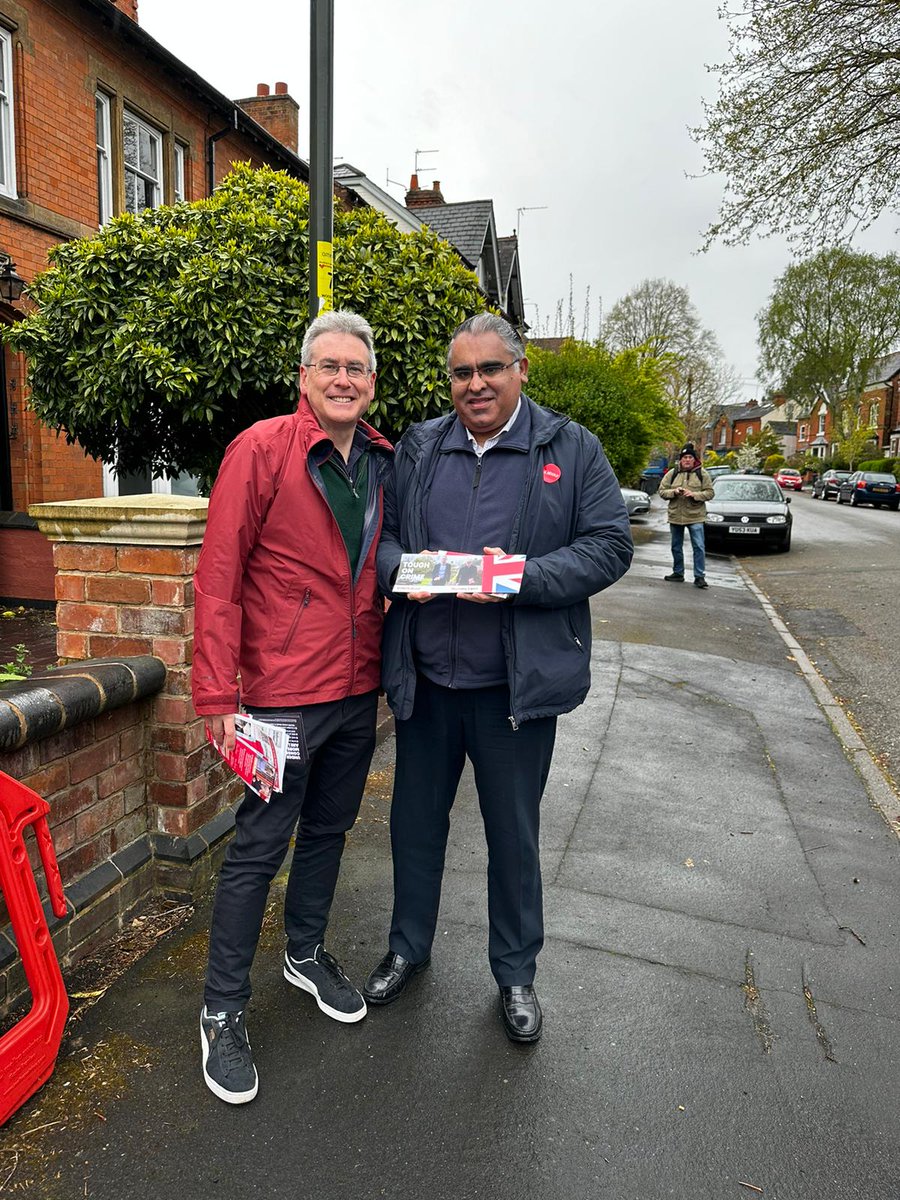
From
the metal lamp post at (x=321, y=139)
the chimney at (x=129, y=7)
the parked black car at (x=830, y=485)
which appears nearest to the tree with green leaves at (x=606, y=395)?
the chimney at (x=129, y=7)

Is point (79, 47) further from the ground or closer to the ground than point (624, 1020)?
further from the ground

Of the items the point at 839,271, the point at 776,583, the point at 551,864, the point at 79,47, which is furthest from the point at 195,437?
the point at 839,271

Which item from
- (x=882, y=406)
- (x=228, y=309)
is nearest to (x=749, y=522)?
(x=228, y=309)

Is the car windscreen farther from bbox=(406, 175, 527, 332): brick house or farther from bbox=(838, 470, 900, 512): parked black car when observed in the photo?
bbox=(838, 470, 900, 512): parked black car

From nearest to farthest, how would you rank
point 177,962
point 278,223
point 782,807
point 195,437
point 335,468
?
point 335,468 < point 177,962 < point 782,807 < point 278,223 < point 195,437

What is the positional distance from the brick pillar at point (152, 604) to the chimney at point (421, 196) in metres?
28.6

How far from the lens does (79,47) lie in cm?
1135

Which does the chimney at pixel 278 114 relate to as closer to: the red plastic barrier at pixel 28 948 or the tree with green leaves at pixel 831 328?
the red plastic barrier at pixel 28 948

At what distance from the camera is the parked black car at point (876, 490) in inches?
1474

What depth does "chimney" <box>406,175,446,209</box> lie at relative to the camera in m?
28.9

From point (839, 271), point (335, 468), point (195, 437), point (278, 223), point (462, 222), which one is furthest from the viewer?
point (839, 271)

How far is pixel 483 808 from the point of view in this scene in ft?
9.19

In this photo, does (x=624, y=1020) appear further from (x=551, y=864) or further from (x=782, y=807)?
(x=782, y=807)

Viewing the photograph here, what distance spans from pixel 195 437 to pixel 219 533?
487 centimetres
